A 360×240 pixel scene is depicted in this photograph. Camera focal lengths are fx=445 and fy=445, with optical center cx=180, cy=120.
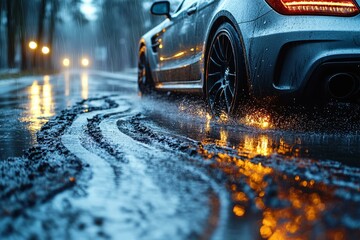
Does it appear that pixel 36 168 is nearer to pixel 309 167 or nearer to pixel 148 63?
pixel 309 167

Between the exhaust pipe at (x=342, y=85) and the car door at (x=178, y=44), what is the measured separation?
1.98m

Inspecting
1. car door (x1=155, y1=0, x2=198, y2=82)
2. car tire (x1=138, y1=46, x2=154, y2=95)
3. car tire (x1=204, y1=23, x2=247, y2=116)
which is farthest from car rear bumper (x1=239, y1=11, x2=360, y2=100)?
car tire (x1=138, y1=46, x2=154, y2=95)

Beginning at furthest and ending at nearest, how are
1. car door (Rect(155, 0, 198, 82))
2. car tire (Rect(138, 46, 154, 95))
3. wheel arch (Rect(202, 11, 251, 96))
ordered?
1. car tire (Rect(138, 46, 154, 95))
2. car door (Rect(155, 0, 198, 82))
3. wheel arch (Rect(202, 11, 251, 96))

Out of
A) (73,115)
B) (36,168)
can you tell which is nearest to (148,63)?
(73,115)

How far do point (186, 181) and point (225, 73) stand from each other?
2.28 m

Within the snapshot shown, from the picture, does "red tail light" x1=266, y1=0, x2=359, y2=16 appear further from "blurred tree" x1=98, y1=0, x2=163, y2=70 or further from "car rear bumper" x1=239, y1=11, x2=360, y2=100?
"blurred tree" x1=98, y1=0, x2=163, y2=70

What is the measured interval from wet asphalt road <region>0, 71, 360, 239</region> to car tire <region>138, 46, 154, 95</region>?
12.9 ft

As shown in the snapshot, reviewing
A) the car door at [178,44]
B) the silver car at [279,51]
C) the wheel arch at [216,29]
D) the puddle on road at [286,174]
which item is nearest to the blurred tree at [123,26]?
the car door at [178,44]

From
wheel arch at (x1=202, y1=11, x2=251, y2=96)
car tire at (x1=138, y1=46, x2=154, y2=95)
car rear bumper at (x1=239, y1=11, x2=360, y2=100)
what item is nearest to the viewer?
car rear bumper at (x1=239, y1=11, x2=360, y2=100)

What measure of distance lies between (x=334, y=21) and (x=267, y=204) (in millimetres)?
1920

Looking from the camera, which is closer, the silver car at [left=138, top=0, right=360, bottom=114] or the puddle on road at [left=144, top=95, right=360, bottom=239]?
the puddle on road at [left=144, top=95, right=360, bottom=239]

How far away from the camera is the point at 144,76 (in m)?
8.11

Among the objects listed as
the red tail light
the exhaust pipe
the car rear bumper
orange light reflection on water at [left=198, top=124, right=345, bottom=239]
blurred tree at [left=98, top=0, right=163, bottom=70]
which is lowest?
orange light reflection on water at [left=198, top=124, right=345, bottom=239]

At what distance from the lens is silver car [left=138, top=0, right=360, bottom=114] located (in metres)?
3.17
